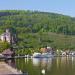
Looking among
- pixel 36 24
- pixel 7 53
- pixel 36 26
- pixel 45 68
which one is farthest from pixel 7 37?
pixel 45 68

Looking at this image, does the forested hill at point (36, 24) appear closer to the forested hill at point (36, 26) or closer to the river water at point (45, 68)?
the forested hill at point (36, 26)

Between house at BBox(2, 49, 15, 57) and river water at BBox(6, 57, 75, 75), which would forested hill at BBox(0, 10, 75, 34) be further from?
river water at BBox(6, 57, 75, 75)

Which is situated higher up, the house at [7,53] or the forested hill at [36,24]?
the forested hill at [36,24]

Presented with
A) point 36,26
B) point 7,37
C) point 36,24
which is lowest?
point 7,37

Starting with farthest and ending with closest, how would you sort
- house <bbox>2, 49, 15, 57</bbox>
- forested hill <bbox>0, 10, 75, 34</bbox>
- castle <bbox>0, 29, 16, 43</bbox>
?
forested hill <bbox>0, 10, 75, 34</bbox>, castle <bbox>0, 29, 16, 43</bbox>, house <bbox>2, 49, 15, 57</bbox>

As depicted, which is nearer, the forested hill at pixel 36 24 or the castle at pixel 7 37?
the castle at pixel 7 37

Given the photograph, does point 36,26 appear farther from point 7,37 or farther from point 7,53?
point 7,53

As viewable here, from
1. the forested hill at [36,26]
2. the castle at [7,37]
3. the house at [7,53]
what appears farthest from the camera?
the forested hill at [36,26]

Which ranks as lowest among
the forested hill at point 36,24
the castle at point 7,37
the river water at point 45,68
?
the river water at point 45,68

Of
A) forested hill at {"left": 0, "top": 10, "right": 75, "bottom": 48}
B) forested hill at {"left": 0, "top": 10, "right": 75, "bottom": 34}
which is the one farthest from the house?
forested hill at {"left": 0, "top": 10, "right": 75, "bottom": 34}

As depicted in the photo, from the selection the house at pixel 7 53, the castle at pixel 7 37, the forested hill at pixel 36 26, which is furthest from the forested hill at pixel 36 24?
the house at pixel 7 53

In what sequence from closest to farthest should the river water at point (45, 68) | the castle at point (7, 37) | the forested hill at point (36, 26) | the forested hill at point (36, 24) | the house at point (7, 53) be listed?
1. the river water at point (45, 68)
2. the house at point (7, 53)
3. the castle at point (7, 37)
4. the forested hill at point (36, 26)
5. the forested hill at point (36, 24)

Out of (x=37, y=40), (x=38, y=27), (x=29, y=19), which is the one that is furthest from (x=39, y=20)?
(x=37, y=40)

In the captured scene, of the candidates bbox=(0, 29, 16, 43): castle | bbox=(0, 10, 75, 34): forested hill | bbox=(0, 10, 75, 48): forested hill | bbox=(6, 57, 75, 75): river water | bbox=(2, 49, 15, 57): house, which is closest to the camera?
bbox=(6, 57, 75, 75): river water
